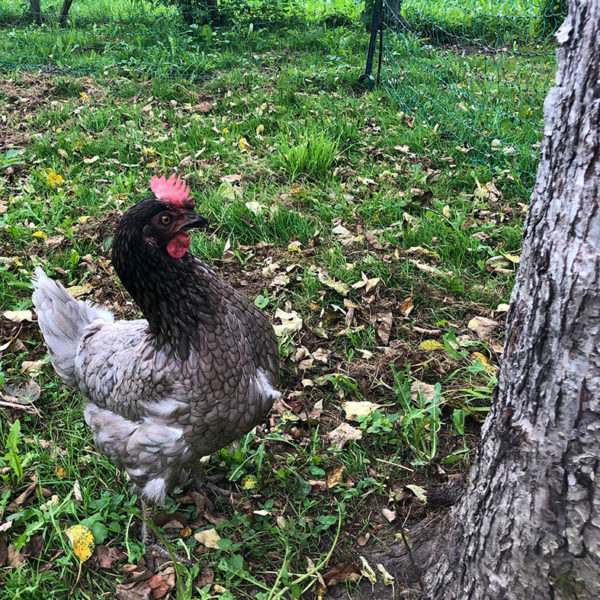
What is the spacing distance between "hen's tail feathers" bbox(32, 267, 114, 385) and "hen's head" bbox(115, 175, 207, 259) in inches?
33.8

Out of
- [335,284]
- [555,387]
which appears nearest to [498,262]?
[335,284]

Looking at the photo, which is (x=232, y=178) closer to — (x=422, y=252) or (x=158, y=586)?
(x=422, y=252)

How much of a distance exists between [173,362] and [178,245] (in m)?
0.47

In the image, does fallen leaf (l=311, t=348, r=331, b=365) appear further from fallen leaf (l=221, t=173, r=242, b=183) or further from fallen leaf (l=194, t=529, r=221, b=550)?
fallen leaf (l=221, t=173, r=242, b=183)

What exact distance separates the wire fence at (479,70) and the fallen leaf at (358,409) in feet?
8.73

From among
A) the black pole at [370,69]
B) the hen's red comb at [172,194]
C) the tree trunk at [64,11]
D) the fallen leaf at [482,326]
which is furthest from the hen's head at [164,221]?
the tree trunk at [64,11]

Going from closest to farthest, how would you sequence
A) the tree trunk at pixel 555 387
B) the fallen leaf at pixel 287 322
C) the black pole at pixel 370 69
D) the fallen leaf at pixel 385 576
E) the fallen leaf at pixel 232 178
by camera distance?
1. the tree trunk at pixel 555 387
2. the fallen leaf at pixel 385 576
3. the fallen leaf at pixel 287 322
4. the fallen leaf at pixel 232 178
5. the black pole at pixel 370 69

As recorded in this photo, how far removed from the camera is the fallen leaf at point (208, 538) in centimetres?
219

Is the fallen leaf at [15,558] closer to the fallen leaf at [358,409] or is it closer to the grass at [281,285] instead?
the grass at [281,285]

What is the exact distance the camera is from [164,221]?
1.93 m

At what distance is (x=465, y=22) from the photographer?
5793 millimetres

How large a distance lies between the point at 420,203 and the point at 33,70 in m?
5.69

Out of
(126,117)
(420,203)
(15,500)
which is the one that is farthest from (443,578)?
(126,117)

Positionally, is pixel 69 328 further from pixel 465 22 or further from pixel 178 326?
pixel 465 22
